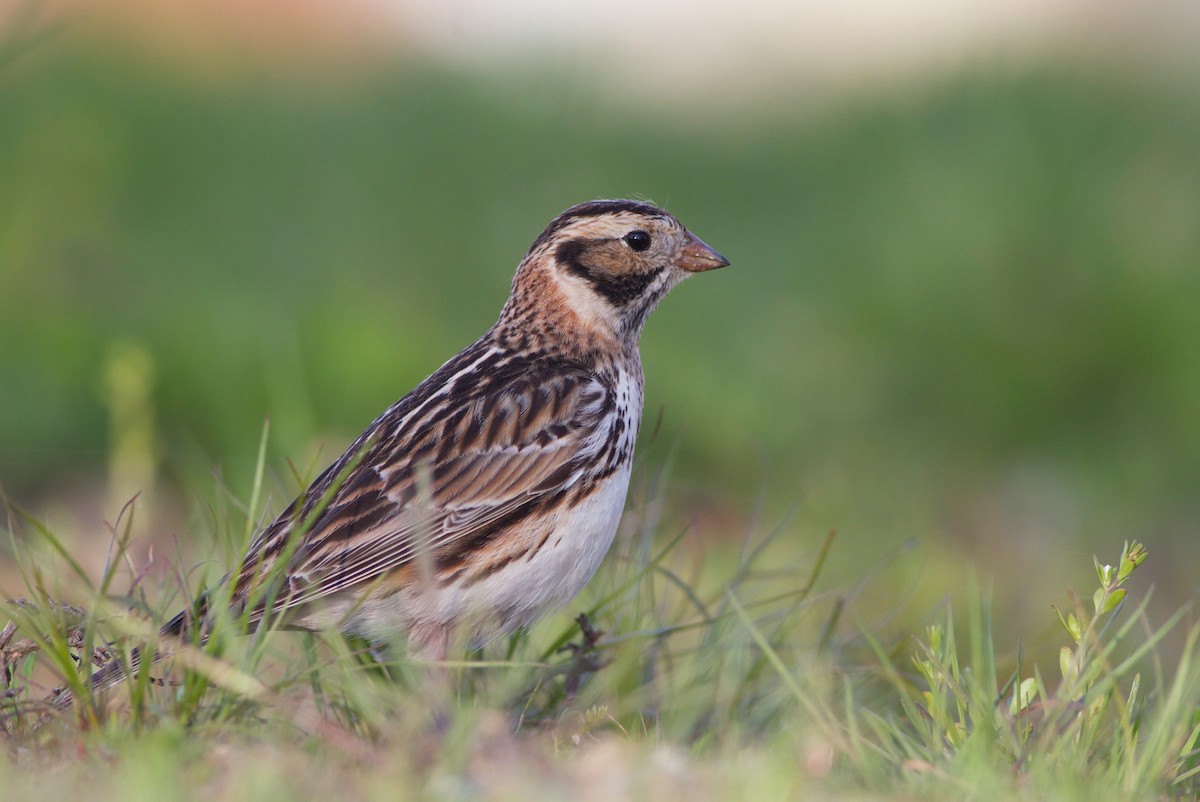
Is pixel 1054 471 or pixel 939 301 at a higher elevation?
pixel 939 301

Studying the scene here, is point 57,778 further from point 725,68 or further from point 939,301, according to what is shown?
point 725,68

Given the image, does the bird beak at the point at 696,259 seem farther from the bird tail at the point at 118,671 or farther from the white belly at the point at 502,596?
the bird tail at the point at 118,671

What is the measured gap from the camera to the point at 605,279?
641cm

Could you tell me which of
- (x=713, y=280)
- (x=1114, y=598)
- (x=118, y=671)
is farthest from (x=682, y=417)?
(x=118, y=671)

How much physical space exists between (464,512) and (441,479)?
0.17 m

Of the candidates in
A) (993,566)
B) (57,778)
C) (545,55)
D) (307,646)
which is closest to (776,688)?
(307,646)

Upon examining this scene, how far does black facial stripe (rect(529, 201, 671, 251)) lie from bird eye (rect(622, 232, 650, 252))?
8 cm

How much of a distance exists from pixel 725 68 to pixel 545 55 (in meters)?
2.78

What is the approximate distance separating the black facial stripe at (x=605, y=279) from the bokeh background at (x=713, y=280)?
0.74m

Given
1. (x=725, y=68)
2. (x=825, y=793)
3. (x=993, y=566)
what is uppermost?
(x=725, y=68)

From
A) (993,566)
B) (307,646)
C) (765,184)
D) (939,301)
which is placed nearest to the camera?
(307,646)

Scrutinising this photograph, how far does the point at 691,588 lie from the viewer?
18.8ft

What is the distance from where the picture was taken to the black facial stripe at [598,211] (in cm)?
647

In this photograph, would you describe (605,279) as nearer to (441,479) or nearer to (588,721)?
(441,479)
